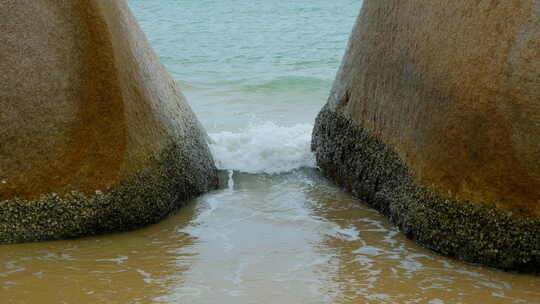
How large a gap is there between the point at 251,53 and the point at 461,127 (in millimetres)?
12075

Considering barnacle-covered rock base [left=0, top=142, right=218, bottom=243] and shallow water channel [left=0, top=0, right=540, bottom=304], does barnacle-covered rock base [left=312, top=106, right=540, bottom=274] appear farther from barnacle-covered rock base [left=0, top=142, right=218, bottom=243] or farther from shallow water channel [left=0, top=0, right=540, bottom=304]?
barnacle-covered rock base [left=0, top=142, right=218, bottom=243]

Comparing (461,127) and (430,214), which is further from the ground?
(461,127)

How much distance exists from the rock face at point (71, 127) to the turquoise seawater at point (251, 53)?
420 cm

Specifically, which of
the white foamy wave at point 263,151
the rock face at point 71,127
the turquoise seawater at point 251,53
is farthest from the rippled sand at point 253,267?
the turquoise seawater at point 251,53

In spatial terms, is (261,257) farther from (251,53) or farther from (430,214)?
(251,53)

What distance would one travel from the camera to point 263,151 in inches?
261

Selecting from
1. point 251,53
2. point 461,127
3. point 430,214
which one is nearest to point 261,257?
point 430,214

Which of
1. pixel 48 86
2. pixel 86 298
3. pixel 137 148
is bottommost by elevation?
pixel 86 298

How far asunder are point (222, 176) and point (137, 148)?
170cm

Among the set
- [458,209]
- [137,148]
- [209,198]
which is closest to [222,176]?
[209,198]

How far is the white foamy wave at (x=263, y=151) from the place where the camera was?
625 centimetres

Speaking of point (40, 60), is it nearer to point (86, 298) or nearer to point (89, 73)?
point (89, 73)

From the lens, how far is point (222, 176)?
19.7 feet

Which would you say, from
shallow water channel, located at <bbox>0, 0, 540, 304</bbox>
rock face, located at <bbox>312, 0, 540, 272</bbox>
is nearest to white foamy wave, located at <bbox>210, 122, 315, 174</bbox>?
shallow water channel, located at <bbox>0, 0, 540, 304</bbox>
